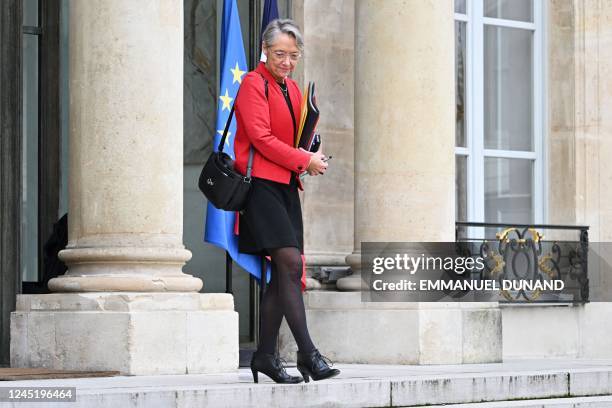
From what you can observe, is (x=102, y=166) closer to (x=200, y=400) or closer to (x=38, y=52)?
(x=200, y=400)

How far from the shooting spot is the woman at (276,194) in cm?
903

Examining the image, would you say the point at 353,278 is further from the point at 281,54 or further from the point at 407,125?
the point at 281,54

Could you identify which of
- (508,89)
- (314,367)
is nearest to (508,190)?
(508,89)

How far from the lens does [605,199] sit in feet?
50.2

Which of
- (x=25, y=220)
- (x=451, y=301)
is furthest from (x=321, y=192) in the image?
(x=25, y=220)

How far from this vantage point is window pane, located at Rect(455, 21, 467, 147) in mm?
14898

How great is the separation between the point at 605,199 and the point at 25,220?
5.69 metres

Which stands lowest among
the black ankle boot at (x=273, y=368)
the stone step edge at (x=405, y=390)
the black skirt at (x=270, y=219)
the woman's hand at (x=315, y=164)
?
the stone step edge at (x=405, y=390)

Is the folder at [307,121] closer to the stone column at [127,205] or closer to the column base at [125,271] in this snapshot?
the stone column at [127,205]

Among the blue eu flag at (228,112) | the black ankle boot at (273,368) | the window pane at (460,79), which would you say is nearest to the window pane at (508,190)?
the window pane at (460,79)

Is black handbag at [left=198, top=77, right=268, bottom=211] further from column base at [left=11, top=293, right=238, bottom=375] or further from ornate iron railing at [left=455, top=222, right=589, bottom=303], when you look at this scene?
ornate iron railing at [left=455, top=222, right=589, bottom=303]

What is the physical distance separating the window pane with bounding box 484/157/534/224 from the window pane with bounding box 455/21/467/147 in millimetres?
446

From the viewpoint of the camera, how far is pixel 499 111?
1535 cm

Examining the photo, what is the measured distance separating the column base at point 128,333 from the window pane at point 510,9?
220 inches
